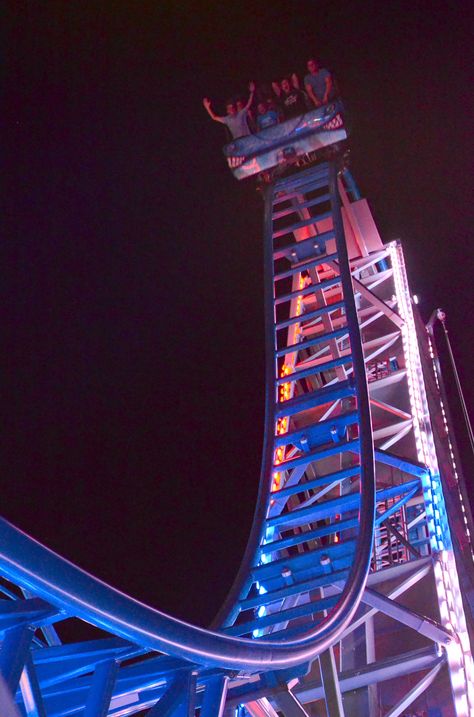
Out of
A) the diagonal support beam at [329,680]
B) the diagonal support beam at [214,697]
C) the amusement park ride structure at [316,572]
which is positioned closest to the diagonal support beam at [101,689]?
the amusement park ride structure at [316,572]

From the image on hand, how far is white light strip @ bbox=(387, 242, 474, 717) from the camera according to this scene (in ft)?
24.7

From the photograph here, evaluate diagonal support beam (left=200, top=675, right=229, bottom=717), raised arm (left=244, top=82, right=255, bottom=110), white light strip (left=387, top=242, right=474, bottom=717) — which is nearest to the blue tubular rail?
diagonal support beam (left=200, top=675, right=229, bottom=717)

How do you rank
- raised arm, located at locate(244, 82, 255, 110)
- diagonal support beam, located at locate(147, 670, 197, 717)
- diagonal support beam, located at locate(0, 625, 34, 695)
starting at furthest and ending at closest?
raised arm, located at locate(244, 82, 255, 110) < diagonal support beam, located at locate(147, 670, 197, 717) < diagonal support beam, located at locate(0, 625, 34, 695)

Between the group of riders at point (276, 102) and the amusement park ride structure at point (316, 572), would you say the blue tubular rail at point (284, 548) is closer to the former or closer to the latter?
the amusement park ride structure at point (316, 572)

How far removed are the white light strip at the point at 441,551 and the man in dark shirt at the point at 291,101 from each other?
146 inches

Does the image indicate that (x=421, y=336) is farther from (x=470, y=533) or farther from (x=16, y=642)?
(x=16, y=642)

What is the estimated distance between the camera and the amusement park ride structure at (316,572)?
401 cm

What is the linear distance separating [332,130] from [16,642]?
422 inches

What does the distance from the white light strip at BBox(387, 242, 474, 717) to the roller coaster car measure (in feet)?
10.2

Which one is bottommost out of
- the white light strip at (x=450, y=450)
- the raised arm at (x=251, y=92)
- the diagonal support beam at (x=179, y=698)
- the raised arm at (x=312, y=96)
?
the diagonal support beam at (x=179, y=698)

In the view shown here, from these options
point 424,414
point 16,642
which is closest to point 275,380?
point 424,414

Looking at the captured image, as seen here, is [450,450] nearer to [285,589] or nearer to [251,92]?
[251,92]

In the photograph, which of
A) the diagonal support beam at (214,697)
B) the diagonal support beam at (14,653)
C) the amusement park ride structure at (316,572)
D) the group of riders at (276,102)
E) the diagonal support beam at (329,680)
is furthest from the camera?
the group of riders at (276,102)

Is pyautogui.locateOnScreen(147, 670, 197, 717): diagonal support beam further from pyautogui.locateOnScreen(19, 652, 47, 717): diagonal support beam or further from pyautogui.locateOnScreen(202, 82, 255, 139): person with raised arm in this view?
pyautogui.locateOnScreen(202, 82, 255, 139): person with raised arm
